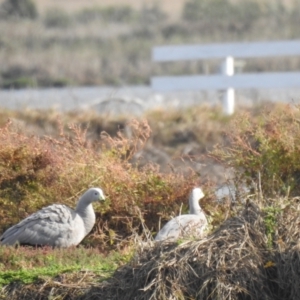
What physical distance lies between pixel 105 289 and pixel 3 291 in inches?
32.9

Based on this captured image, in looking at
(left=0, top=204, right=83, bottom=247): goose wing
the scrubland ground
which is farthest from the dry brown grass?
(left=0, top=204, right=83, bottom=247): goose wing

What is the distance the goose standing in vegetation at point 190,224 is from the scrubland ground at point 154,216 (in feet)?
0.40

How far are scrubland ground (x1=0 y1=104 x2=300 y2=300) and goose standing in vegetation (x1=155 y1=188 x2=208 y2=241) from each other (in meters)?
0.12

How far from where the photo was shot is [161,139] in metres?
17.3

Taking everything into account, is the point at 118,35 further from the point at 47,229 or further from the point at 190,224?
the point at 190,224

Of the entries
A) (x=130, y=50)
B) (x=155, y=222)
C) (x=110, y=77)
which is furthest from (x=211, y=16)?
(x=155, y=222)

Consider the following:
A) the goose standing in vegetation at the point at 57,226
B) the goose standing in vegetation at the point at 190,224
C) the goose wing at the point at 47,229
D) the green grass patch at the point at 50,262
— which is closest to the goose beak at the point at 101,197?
the goose standing in vegetation at the point at 57,226

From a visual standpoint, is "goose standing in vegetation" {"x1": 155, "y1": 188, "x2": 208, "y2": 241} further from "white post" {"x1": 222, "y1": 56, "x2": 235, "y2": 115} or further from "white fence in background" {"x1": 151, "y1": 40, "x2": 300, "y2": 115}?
"white fence in background" {"x1": 151, "y1": 40, "x2": 300, "y2": 115}

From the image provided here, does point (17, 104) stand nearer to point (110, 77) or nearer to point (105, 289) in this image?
point (105, 289)

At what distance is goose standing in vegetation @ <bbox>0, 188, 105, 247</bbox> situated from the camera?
10031mm

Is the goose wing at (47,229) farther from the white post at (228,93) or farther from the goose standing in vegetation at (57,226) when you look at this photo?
the white post at (228,93)

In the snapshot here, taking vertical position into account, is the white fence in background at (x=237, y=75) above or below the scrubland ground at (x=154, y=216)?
below

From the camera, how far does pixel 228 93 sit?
1778cm

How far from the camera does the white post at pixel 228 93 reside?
1772cm
